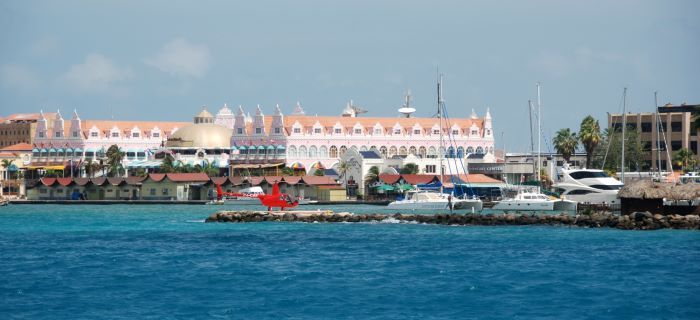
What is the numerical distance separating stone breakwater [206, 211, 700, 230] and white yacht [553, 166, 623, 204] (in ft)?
78.7

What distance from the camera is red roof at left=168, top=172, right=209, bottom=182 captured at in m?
166

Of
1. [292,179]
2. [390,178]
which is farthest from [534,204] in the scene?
[292,179]

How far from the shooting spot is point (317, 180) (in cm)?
16100

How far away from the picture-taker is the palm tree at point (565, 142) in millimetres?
159750

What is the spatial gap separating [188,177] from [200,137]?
27174 millimetres

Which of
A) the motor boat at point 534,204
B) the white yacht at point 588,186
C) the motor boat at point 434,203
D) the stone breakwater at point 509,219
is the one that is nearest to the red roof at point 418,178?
the motor boat at point 434,203

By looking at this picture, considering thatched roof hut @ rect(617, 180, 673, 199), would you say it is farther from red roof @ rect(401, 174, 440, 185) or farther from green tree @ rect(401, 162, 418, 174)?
green tree @ rect(401, 162, 418, 174)

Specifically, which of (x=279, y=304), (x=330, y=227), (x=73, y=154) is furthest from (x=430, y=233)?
(x=73, y=154)

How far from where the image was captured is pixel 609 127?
578 feet

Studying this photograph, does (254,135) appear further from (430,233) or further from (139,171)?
(430,233)

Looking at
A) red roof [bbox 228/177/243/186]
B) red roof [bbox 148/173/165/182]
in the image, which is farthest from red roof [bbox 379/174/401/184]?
red roof [bbox 148/173/165/182]

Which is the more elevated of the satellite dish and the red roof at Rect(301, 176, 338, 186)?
the satellite dish

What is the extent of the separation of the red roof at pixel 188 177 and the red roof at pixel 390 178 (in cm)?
2355

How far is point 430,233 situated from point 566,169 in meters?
43.6
